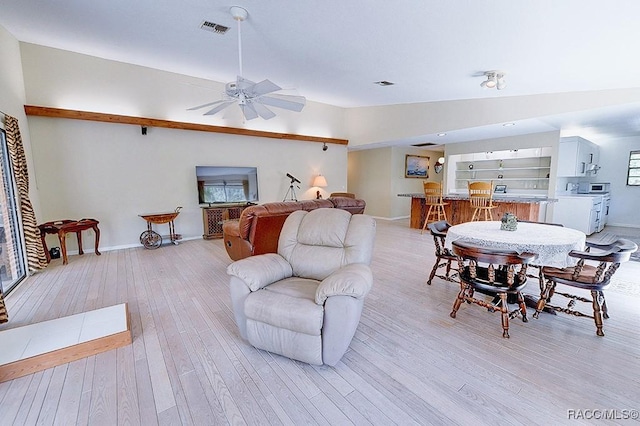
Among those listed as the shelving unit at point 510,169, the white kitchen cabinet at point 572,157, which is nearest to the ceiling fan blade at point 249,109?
the shelving unit at point 510,169

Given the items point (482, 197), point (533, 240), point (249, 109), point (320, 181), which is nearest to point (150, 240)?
point (249, 109)

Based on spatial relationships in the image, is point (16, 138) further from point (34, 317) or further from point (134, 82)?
point (34, 317)

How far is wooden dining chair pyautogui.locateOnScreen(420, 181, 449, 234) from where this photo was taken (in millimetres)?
6133

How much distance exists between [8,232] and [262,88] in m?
3.69

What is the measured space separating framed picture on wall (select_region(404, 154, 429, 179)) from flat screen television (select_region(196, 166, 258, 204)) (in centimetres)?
503

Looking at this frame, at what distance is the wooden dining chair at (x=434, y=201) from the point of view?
241 inches

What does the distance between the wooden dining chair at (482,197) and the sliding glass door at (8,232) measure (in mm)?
7173

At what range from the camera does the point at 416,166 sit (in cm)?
939

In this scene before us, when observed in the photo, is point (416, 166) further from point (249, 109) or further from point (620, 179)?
point (249, 109)

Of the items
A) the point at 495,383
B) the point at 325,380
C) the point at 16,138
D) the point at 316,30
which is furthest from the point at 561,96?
the point at 16,138

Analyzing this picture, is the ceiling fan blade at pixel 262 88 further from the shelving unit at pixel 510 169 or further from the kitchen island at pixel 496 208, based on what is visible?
the shelving unit at pixel 510 169

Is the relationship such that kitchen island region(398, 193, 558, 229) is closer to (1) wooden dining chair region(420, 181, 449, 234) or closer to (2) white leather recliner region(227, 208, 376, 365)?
(1) wooden dining chair region(420, 181, 449, 234)

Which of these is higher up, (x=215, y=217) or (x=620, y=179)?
(x=620, y=179)

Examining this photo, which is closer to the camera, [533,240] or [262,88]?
[533,240]
